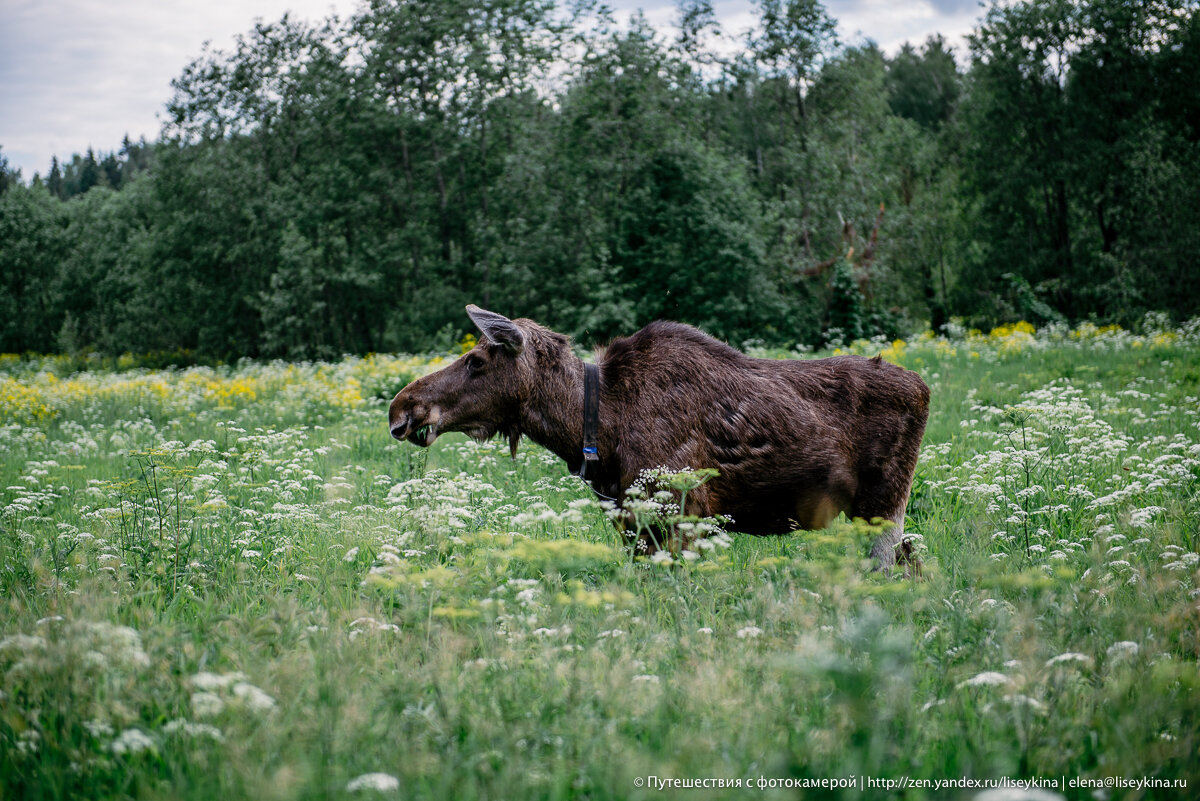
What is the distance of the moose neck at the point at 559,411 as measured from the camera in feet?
15.7

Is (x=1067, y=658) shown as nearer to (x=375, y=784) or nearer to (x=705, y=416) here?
(x=375, y=784)

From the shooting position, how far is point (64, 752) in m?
2.44

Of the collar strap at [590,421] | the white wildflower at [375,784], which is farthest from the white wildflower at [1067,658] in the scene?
the collar strap at [590,421]

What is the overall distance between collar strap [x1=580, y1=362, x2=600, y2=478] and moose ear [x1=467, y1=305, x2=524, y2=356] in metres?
0.48

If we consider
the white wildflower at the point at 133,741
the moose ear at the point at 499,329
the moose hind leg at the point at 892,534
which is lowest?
the moose hind leg at the point at 892,534

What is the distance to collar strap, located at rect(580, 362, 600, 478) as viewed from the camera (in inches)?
184

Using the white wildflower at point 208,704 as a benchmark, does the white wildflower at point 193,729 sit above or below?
below

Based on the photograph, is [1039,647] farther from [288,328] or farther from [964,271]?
[964,271]

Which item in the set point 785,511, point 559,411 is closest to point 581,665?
point 559,411

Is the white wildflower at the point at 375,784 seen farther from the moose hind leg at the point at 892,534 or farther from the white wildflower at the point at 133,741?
the moose hind leg at the point at 892,534

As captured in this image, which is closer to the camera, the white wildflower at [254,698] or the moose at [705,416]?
the white wildflower at [254,698]

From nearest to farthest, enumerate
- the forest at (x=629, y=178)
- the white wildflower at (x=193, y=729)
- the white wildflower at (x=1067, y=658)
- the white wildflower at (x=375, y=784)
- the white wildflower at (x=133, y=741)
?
the white wildflower at (x=375, y=784) → the white wildflower at (x=133, y=741) → the white wildflower at (x=193, y=729) → the white wildflower at (x=1067, y=658) → the forest at (x=629, y=178)

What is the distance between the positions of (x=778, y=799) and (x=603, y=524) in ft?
12.5

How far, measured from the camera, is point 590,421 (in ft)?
15.4
